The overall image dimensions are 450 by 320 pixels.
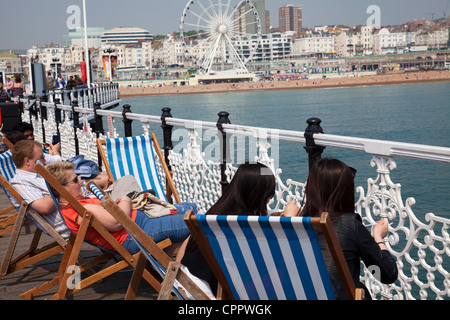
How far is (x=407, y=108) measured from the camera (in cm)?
5250

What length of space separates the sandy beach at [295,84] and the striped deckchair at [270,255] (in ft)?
322

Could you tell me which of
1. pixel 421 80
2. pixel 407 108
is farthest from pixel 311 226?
pixel 421 80

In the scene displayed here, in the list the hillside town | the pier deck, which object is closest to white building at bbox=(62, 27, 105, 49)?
the pier deck

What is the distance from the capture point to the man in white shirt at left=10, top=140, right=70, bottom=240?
3304 mm

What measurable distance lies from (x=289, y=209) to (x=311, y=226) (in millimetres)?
661

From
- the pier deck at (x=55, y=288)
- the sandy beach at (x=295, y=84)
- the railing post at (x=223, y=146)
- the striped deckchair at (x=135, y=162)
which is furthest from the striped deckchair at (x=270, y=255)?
the sandy beach at (x=295, y=84)

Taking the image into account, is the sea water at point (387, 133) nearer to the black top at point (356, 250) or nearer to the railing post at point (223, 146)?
the black top at point (356, 250)

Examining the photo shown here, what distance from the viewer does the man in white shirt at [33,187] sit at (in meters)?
3.30

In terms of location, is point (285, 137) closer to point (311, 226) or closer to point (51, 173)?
point (51, 173)

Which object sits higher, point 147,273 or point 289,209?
point 289,209

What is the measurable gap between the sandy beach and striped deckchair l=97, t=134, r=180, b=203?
9561cm

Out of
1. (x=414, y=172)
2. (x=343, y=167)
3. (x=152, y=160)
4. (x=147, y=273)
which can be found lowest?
(x=414, y=172)

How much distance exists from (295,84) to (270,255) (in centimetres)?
10648

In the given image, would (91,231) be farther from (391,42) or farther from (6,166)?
(391,42)
